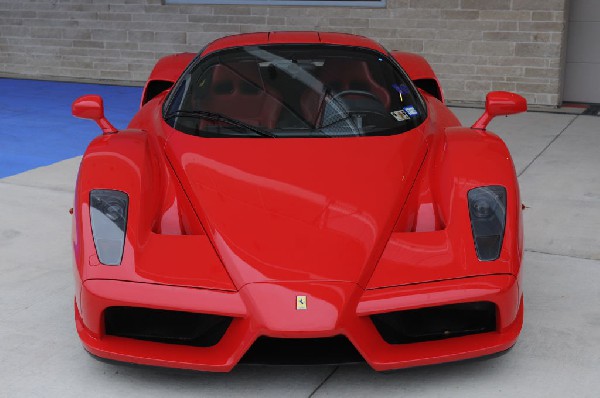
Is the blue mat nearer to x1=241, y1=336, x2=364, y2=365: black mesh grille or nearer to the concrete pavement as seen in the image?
the concrete pavement

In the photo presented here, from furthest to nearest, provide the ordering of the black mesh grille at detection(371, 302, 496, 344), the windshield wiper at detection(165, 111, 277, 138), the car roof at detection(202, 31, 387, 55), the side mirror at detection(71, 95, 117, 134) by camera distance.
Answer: the car roof at detection(202, 31, 387, 55) → the side mirror at detection(71, 95, 117, 134) → the windshield wiper at detection(165, 111, 277, 138) → the black mesh grille at detection(371, 302, 496, 344)

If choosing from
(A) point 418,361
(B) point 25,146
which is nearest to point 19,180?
(B) point 25,146

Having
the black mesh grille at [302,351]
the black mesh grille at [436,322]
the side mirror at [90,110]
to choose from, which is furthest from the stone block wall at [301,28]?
the black mesh grille at [302,351]

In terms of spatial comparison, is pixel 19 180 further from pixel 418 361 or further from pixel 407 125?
pixel 418 361

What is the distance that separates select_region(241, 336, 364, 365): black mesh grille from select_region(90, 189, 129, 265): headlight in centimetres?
56

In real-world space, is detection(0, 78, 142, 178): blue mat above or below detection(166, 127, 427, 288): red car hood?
below

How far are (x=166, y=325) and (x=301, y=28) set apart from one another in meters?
7.50

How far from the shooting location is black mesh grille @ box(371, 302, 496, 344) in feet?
9.43

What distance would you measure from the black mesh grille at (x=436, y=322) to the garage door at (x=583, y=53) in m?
7.05

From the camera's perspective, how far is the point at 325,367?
315 centimetres

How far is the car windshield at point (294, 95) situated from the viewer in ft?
12.2

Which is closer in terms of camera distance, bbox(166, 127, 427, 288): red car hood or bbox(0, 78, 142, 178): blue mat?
bbox(166, 127, 427, 288): red car hood

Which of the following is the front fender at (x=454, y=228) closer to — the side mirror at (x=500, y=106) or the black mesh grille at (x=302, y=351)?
the black mesh grille at (x=302, y=351)

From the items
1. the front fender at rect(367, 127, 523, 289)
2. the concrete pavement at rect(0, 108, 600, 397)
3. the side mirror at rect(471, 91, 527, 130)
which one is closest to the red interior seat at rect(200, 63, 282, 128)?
the front fender at rect(367, 127, 523, 289)
